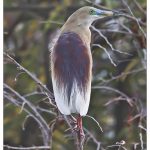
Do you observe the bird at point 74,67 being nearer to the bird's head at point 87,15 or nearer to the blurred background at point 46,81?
the bird's head at point 87,15

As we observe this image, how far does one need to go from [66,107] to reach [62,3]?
4.45 ft

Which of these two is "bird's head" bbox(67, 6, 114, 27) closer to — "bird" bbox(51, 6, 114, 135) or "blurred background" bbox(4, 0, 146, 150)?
"bird" bbox(51, 6, 114, 135)

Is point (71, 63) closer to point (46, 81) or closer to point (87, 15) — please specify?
point (87, 15)

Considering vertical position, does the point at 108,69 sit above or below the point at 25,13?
below

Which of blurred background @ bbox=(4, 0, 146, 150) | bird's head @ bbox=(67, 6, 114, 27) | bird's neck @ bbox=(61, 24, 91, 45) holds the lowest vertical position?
blurred background @ bbox=(4, 0, 146, 150)

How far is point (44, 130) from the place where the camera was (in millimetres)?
1101

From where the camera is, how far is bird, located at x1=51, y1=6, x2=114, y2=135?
2.44 feet

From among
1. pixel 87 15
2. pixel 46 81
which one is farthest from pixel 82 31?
pixel 46 81

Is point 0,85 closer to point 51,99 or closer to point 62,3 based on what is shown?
point 51,99

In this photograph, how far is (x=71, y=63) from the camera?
746 mm

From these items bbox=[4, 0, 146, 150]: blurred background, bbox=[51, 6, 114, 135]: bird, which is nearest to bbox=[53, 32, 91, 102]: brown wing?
bbox=[51, 6, 114, 135]: bird

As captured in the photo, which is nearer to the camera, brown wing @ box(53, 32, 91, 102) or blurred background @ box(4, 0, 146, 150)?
brown wing @ box(53, 32, 91, 102)

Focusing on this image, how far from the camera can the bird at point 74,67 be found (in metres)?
0.74

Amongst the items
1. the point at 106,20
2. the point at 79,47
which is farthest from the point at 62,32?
the point at 106,20
